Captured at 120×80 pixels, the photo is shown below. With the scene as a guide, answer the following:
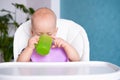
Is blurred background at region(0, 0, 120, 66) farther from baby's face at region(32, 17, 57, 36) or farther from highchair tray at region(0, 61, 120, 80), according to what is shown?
highchair tray at region(0, 61, 120, 80)

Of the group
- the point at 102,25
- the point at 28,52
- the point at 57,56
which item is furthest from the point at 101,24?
the point at 28,52

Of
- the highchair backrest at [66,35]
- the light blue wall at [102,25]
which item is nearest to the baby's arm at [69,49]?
the highchair backrest at [66,35]

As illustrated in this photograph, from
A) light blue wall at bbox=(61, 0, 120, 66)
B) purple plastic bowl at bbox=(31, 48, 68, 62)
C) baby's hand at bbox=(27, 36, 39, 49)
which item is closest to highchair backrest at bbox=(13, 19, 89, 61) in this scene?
purple plastic bowl at bbox=(31, 48, 68, 62)

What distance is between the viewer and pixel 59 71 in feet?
2.50

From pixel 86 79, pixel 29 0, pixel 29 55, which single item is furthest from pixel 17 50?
pixel 29 0

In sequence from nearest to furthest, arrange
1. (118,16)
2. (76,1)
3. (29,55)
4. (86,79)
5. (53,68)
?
(86,79) → (53,68) → (29,55) → (118,16) → (76,1)

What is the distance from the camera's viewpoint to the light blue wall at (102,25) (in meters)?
1.96

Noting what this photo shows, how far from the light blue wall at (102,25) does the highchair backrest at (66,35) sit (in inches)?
29.9

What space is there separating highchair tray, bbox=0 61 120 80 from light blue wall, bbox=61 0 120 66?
110 centimetres

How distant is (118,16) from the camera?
1936mm

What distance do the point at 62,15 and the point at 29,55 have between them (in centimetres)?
130

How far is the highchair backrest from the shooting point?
4.00 ft

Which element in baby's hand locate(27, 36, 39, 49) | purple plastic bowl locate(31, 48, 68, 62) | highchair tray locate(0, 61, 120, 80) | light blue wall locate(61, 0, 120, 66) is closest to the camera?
highchair tray locate(0, 61, 120, 80)

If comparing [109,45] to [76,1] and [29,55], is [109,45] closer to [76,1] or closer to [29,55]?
[76,1]
